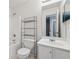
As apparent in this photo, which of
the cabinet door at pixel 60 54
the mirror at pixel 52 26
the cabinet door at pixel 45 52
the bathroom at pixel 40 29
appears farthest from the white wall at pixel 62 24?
the cabinet door at pixel 45 52

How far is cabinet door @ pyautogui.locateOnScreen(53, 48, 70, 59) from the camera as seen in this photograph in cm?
172

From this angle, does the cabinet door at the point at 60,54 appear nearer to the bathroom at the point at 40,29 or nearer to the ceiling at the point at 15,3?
the bathroom at the point at 40,29

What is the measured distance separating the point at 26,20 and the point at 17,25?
1.81ft

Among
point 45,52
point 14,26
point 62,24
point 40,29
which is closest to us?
point 45,52

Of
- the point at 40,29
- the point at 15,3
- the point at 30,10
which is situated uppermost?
the point at 15,3

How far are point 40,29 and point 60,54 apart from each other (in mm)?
1352

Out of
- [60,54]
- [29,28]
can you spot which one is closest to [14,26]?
[29,28]

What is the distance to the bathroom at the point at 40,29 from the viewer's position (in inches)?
81.2

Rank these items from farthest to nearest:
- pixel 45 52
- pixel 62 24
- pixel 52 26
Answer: pixel 52 26
pixel 62 24
pixel 45 52

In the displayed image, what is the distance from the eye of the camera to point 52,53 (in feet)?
6.66

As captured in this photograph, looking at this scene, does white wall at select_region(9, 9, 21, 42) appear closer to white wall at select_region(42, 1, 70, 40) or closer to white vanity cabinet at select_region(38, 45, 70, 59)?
white wall at select_region(42, 1, 70, 40)

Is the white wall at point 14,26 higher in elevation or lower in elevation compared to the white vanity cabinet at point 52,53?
higher

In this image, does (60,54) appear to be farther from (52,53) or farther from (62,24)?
(62,24)
